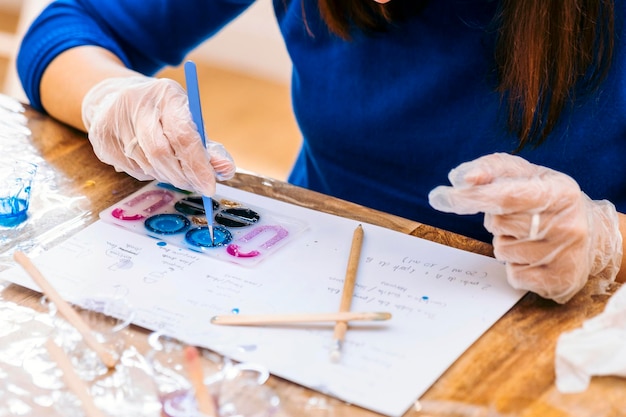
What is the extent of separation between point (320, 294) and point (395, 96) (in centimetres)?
37

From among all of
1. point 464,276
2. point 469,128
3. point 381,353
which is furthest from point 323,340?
point 469,128

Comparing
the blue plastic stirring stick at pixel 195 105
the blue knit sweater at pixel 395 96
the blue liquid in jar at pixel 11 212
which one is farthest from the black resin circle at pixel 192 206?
the blue knit sweater at pixel 395 96

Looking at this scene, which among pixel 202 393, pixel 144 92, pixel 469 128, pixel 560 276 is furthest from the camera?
pixel 469 128

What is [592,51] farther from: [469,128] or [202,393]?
[202,393]

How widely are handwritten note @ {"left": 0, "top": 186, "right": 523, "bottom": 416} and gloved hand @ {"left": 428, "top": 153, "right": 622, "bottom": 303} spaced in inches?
1.3

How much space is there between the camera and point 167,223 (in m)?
0.75

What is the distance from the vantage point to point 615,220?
0.71 m

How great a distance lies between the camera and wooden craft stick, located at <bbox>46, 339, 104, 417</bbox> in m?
0.52

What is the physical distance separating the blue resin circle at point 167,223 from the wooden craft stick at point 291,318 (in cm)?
16

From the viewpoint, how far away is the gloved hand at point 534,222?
63 cm

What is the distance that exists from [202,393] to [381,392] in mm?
120

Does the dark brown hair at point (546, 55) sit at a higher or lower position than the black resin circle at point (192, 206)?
higher

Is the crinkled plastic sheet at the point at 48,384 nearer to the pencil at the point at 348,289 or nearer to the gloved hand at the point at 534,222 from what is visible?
the pencil at the point at 348,289

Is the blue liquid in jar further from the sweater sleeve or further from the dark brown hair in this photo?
the dark brown hair
